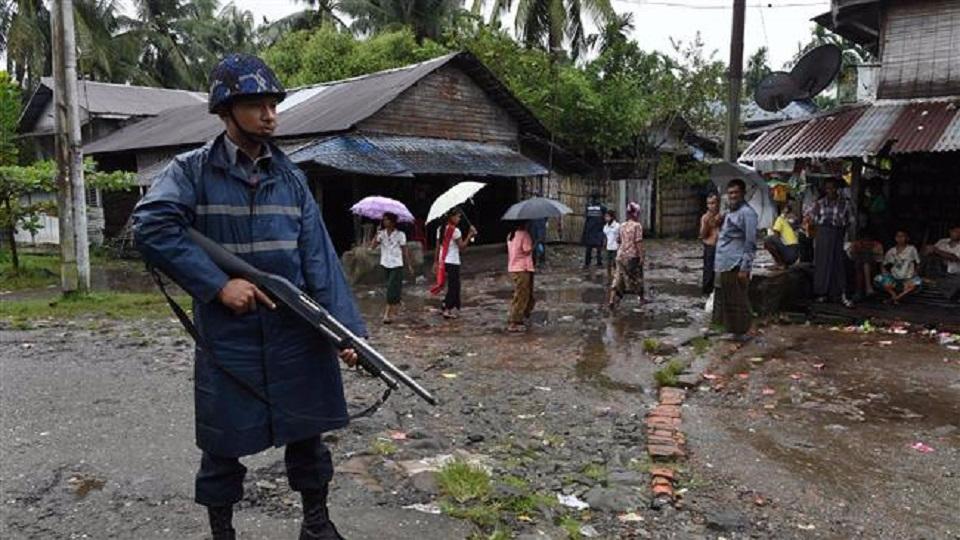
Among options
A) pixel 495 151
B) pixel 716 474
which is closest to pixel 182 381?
pixel 716 474

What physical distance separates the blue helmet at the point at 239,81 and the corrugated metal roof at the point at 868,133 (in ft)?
24.9

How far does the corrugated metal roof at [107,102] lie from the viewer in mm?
23453

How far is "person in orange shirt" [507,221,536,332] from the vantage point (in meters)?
8.64

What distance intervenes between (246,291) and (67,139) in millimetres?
9668

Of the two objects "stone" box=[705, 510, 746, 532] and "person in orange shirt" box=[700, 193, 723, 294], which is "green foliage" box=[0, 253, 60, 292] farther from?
"stone" box=[705, 510, 746, 532]

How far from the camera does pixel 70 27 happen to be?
33.9 ft

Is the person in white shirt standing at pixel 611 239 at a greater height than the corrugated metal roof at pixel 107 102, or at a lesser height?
lesser

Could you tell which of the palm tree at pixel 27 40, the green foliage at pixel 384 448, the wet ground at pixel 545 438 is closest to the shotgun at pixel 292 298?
the wet ground at pixel 545 438

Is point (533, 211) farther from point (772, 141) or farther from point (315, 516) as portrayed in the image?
point (315, 516)

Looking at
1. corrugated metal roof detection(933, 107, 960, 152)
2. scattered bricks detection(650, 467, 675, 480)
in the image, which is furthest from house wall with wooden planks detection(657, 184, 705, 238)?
scattered bricks detection(650, 467, 675, 480)

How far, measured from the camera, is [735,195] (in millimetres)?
7660

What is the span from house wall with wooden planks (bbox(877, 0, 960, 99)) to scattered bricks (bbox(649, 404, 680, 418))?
21.3 feet

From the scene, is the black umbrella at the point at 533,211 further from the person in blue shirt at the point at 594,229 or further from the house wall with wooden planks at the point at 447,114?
→ the house wall with wooden planks at the point at 447,114

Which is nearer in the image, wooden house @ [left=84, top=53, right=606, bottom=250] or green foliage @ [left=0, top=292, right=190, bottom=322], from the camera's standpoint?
green foliage @ [left=0, top=292, right=190, bottom=322]
